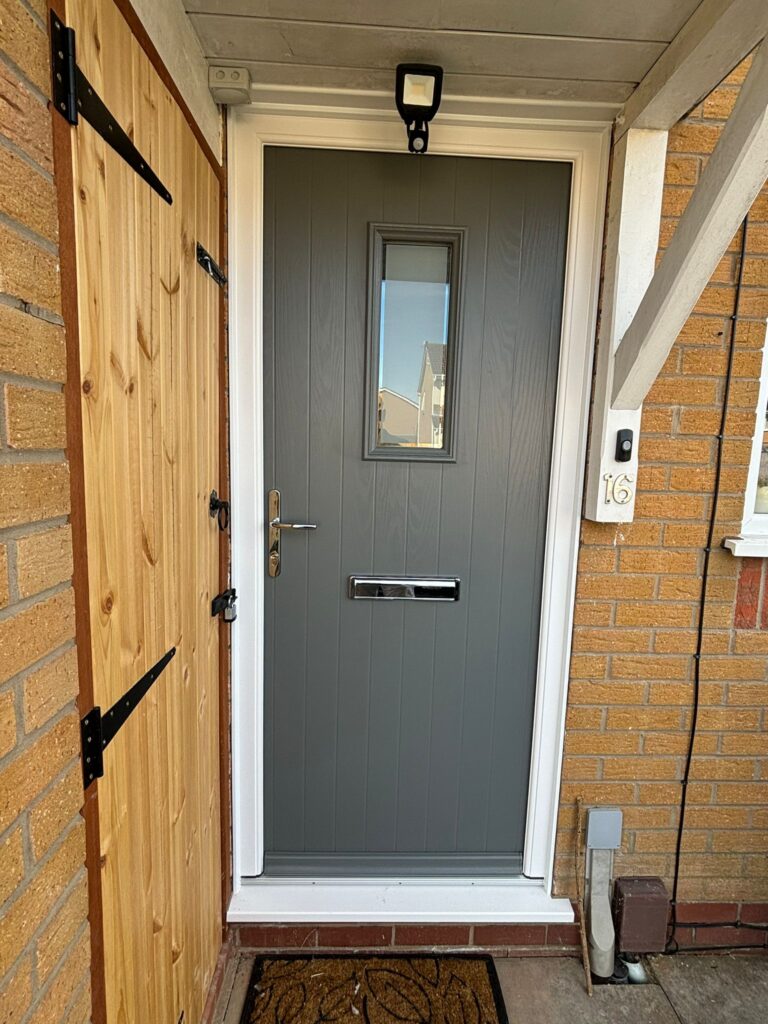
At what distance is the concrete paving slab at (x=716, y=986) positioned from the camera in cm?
146

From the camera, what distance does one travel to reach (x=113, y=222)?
2.61ft

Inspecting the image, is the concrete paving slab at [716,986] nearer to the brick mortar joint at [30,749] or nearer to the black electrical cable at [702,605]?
the black electrical cable at [702,605]

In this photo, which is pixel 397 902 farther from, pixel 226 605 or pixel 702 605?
pixel 702 605

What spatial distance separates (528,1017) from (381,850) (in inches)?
22.5

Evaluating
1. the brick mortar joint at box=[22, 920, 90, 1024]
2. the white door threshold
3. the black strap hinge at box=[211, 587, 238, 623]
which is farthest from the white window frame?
the brick mortar joint at box=[22, 920, 90, 1024]

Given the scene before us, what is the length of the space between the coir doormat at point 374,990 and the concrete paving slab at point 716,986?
534 millimetres

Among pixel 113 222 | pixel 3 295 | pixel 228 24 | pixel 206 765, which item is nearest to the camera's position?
pixel 3 295

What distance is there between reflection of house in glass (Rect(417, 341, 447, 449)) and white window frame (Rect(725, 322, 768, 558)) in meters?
0.91

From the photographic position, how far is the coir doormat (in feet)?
4.60

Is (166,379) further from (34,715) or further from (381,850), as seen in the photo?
(381,850)

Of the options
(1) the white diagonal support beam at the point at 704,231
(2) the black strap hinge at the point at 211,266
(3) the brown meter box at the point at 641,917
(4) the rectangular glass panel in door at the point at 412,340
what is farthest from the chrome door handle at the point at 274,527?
(3) the brown meter box at the point at 641,917

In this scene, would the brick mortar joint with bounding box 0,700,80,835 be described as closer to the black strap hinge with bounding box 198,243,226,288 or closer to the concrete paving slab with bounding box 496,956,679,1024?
the black strap hinge with bounding box 198,243,226,288

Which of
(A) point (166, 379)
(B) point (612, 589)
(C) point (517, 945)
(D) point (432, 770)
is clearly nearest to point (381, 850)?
(D) point (432, 770)

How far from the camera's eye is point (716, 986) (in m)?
1.54
